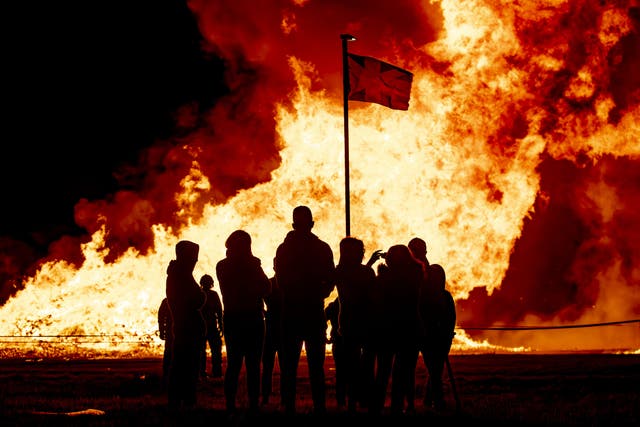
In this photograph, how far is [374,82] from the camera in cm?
1761

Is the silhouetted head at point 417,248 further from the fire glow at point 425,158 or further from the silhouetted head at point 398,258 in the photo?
the fire glow at point 425,158

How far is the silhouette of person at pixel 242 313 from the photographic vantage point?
8469 millimetres

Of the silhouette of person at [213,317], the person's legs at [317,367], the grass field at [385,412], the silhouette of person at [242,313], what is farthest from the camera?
the silhouette of person at [213,317]

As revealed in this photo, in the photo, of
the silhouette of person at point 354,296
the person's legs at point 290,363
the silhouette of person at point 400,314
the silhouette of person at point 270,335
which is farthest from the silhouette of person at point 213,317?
the silhouette of person at point 400,314

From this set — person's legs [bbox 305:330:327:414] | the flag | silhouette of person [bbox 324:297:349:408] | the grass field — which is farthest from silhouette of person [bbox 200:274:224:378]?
the flag

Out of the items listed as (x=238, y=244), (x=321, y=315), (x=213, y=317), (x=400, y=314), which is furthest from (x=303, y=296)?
(x=213, y=317)

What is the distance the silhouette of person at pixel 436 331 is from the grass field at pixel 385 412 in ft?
0.86

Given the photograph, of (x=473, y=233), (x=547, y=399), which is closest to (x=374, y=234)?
(x=473, y=233)

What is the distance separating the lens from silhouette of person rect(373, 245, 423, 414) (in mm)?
8383

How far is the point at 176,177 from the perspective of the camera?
29.2m

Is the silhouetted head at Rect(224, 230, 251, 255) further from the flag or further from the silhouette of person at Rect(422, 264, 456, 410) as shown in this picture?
the flag

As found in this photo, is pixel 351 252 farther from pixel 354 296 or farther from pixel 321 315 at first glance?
pixel 321 315

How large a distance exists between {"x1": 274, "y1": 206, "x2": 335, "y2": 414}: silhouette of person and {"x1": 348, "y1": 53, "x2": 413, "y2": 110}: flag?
9.57 m

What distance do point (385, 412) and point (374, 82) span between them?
33.3ft
